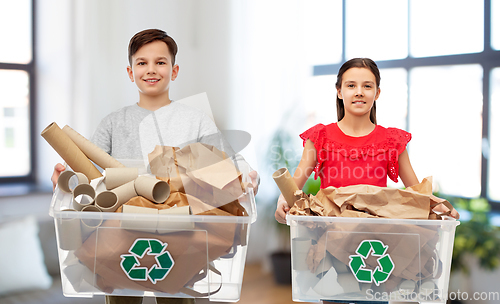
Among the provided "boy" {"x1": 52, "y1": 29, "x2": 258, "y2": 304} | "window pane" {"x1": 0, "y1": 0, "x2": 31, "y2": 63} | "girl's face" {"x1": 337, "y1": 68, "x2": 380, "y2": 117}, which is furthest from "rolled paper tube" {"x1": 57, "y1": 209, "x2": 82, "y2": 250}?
"window pane" {"x1": 0, "y1": 0, "x2": 31, "y2": 63}

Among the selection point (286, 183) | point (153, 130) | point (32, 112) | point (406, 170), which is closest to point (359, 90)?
point (406, 170)

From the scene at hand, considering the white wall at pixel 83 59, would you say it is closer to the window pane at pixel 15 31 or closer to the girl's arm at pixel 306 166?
the window pane at pixel 15 31

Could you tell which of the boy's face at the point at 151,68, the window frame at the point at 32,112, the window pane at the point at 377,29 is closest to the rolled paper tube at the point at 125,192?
the boy's face at the point at 151,68

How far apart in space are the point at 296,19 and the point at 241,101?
613 millimetres

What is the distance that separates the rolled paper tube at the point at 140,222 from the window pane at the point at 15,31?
1961mm

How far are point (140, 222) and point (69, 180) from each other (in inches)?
7.5

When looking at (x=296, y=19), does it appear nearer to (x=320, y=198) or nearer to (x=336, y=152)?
(x=336, y=152)

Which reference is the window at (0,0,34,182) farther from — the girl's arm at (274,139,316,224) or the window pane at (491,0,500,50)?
the window pane at (491,0,500,50)

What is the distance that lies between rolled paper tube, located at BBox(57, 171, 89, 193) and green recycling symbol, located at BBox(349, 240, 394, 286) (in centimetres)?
55

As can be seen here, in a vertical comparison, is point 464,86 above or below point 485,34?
below

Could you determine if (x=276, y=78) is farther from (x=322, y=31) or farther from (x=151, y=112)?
(x=151, y=112)

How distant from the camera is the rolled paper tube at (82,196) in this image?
760 mm

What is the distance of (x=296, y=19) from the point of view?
2547 mm

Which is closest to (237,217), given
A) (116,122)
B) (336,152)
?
(336,152)
